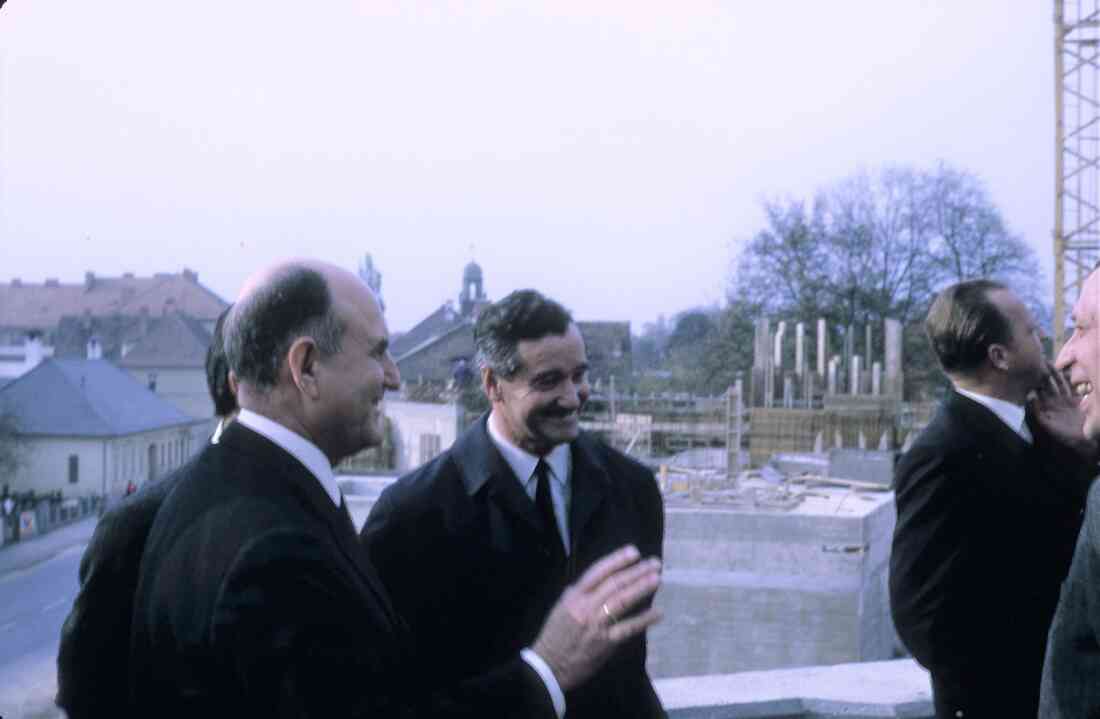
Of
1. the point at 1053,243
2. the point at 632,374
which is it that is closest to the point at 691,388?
the point at 632,374

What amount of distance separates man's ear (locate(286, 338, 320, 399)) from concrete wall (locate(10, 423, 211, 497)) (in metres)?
1.40

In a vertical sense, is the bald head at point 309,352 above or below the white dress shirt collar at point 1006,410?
above

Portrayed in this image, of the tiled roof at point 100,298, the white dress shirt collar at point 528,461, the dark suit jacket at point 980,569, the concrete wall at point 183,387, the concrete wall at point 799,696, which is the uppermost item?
the tiled roof at point 100,298

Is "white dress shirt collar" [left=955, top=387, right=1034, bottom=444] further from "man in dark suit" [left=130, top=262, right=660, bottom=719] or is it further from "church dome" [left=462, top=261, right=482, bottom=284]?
"church dome" [left=462, top=261, right=482, bottom=284]

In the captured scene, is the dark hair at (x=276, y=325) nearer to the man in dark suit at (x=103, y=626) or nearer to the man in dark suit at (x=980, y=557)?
the man in dark suit at (x=103, y=626)

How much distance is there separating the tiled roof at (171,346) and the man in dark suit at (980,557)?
268 cm

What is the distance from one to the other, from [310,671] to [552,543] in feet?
4.12

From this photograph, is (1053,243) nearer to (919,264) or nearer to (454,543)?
(919,264)

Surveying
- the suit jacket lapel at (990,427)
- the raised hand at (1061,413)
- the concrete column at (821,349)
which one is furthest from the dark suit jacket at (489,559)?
the concrete column at (821,349)

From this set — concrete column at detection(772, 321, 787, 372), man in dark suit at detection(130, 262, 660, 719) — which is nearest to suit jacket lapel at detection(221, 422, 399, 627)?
man in dark suit at detection(130, 262, 660, 719)

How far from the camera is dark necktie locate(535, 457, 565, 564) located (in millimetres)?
2625

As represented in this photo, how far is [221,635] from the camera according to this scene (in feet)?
4.66

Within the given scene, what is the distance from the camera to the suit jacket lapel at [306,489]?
165 cm

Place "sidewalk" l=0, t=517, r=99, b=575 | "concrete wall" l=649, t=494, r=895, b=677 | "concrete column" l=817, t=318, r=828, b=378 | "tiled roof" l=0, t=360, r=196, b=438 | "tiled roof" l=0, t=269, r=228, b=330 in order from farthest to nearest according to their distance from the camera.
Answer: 1. "concrete column" l=817, t=318, r=828, b=378
2. "concrete wall" l=649, t=494, r=895, b=677
3. "tiled roof" l=0, t=269, r=228, b=330
4. "tiled roof" l=0, t=360, r=196, b=438
5. "sidewalk" l=0, t=517, r=99, b=575
